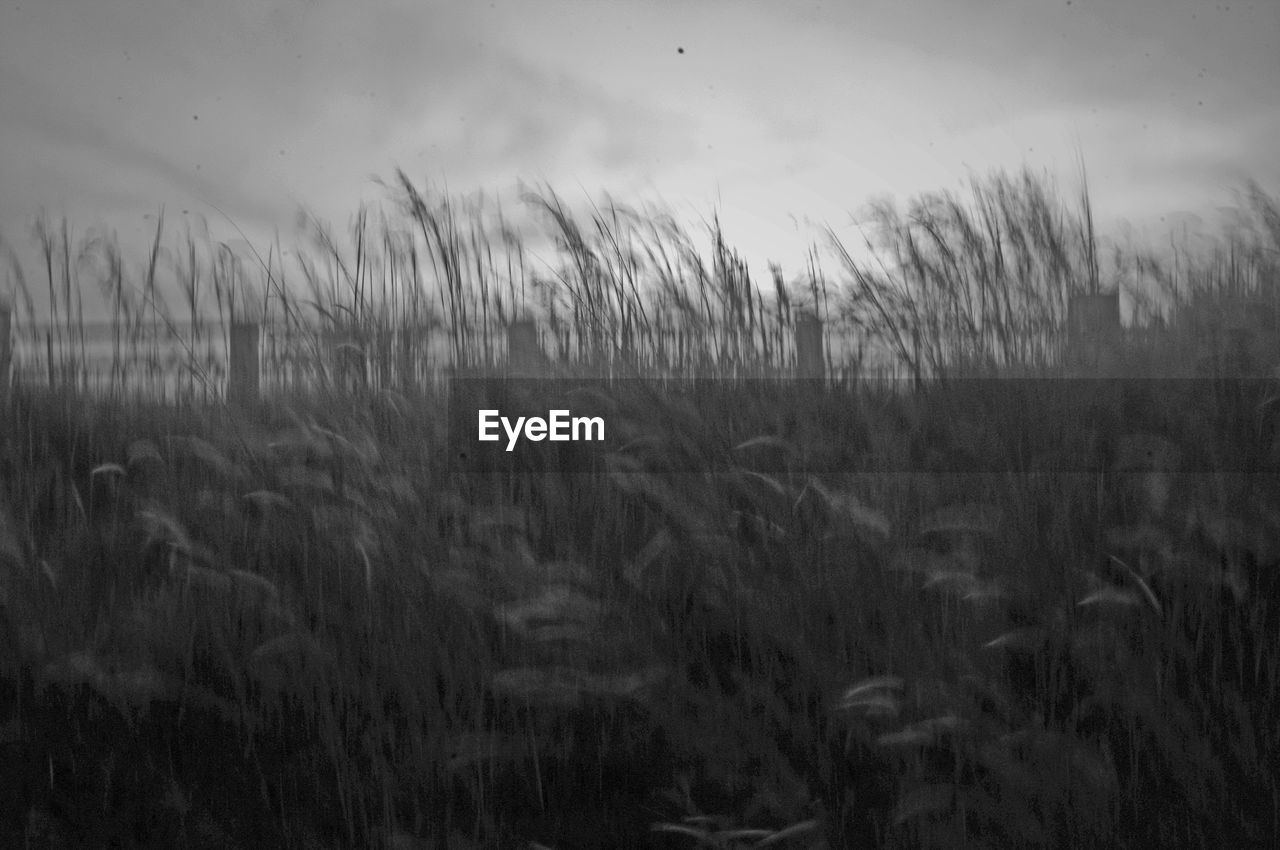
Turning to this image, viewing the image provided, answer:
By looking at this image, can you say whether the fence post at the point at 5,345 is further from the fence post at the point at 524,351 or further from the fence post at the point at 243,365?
the fence post at the point at 524,351

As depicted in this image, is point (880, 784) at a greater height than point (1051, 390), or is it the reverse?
point (1051, 390)

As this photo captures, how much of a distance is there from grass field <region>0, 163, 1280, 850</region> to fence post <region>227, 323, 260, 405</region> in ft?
0.25

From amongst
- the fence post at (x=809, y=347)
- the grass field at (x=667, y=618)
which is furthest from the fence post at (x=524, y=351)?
the fence post at (x=809, y=347)

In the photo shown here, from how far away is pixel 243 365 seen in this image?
2125 millimetres

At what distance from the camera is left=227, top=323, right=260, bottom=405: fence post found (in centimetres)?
210

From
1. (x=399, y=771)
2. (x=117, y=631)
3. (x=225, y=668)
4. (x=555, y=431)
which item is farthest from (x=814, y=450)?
(x=117, y=631)

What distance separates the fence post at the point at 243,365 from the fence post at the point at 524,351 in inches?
21.4

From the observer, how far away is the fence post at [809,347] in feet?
6.67

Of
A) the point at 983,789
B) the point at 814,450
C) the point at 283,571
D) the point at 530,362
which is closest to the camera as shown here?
the point at 983,789

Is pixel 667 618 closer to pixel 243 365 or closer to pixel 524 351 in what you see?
pixel 524 351

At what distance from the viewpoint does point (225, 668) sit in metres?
1.58

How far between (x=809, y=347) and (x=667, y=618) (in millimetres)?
747

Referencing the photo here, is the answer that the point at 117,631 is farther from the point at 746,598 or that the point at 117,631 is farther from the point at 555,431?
the point at 746,598

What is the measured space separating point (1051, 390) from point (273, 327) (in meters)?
Answer: 1.58
